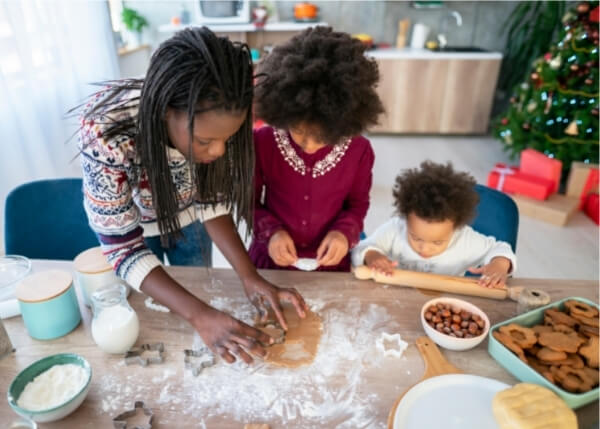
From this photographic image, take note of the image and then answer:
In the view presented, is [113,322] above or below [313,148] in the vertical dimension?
below

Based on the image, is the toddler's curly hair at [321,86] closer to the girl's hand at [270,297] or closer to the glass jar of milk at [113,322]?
the girl's hand at [270,297]

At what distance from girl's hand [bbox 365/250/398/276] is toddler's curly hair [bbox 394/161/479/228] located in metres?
0.18

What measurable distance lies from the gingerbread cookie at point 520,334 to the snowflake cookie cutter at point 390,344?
0.20 metres

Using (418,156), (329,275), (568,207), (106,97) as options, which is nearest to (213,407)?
(329,275)

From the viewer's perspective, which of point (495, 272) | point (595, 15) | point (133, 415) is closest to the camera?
A: point (133, 415)

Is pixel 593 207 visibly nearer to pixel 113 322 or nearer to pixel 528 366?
pixel 528 366

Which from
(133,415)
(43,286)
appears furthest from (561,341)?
(43,286)

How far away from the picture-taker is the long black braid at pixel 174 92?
28.4 inches

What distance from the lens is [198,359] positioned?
2.73ft

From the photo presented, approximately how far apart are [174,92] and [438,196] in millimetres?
778

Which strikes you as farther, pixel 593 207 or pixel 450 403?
pixel 593 207

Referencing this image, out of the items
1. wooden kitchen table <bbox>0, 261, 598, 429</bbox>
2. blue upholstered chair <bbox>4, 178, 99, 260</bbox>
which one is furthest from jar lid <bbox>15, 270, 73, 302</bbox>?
blue upholstered chair <bbox>4, 178, 99, 260</bbox>

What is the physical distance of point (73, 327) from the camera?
2.93ft

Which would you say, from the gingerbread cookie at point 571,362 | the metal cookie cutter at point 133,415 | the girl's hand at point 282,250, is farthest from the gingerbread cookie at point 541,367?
the metal cookie cutter at point 133,415
